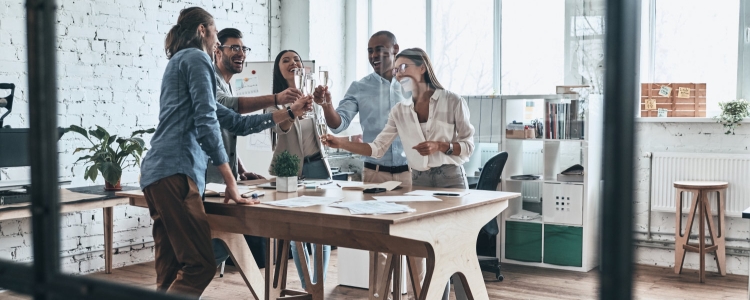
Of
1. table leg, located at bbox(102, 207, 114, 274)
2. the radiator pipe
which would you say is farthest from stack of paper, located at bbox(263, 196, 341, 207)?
the radiator pipe

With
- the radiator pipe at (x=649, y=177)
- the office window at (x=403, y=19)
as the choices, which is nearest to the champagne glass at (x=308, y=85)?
the radiator pipe at (x=649, y=177)

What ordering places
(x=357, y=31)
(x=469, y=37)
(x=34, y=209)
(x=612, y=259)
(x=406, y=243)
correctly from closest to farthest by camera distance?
(x=612, y=259) < (x=34, y=209) < (x=406, y=243) < (x=469, y=37) < (x=357, y=31)

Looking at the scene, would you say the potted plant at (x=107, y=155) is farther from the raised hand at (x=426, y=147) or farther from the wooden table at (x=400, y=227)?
the raised hand at (x=426, y=147)

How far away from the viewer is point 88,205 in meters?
4.35

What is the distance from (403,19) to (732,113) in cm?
291

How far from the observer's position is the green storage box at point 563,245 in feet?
16.5

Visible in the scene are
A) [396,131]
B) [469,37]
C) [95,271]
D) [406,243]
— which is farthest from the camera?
[469,37]

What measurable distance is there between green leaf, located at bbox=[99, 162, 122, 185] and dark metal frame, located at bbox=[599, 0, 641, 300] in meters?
4.59

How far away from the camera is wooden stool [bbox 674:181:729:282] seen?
4754mm

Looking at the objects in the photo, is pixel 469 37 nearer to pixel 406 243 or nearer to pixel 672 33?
pixel 672 33

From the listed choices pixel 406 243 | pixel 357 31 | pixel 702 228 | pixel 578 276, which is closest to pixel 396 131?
pixel 406 243

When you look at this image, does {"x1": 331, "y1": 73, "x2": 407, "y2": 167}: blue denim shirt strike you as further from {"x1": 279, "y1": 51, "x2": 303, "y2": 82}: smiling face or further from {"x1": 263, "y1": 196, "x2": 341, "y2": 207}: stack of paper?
{"x1": 263, "y1": 196, "x2": 341, "y2": 207}: stack of paper

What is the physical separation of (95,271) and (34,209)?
4756 millimetres

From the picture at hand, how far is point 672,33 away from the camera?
17.4 feet
